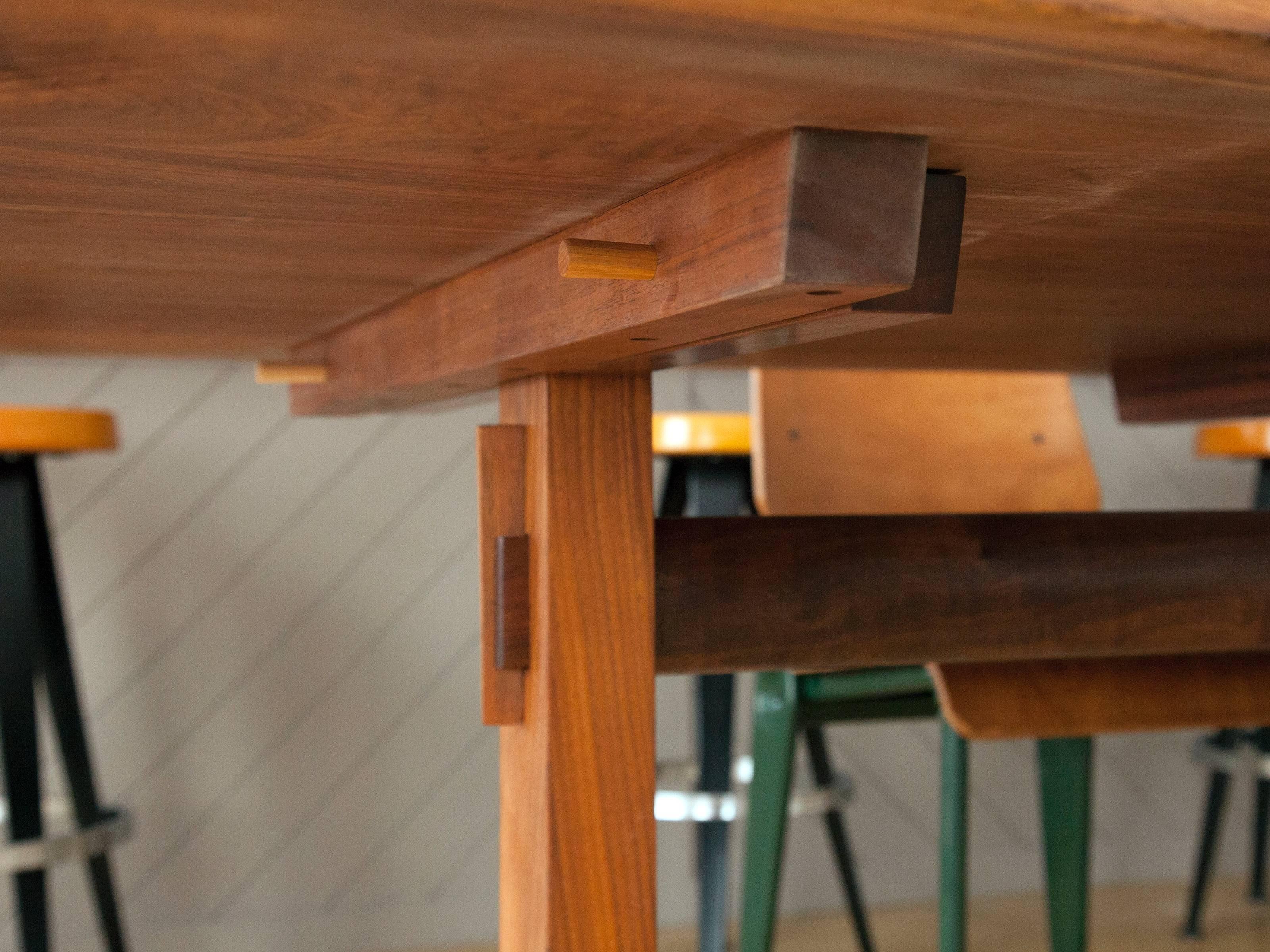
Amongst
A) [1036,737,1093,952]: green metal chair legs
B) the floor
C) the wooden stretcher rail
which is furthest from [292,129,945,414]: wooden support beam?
the floor

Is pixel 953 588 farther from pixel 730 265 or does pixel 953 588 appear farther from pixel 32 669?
pixel 32 669

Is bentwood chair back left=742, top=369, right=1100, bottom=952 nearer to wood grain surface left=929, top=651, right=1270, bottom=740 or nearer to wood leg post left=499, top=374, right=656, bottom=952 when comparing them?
wood grain surface left=929, top=651, right=1270, bottom=740

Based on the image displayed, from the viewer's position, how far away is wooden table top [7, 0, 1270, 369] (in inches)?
12.9

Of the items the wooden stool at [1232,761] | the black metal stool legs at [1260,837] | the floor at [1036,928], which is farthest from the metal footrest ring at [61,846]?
the black metal stool legs at [1260,837]

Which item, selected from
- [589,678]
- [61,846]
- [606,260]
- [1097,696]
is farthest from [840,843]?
[606,260]

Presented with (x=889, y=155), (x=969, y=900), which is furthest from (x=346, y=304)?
(x=969, y=900)

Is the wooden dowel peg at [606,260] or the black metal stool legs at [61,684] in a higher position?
the wooden dowel peg at [606,260]

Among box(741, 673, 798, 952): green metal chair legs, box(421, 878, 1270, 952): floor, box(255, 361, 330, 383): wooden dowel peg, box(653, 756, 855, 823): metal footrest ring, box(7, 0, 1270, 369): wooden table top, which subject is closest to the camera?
box(7, 0, 1270, 369): wooden table top

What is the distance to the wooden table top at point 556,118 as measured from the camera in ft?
1.07

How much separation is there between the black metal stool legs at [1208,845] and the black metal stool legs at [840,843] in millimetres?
586

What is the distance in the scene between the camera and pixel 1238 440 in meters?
1.89

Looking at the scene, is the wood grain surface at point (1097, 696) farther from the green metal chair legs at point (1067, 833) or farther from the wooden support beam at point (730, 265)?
the wooden support beam at point (730, 265)

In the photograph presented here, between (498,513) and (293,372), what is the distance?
391 mm

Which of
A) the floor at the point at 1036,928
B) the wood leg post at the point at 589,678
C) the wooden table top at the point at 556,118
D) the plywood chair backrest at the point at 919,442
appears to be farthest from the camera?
the floor at the point at 1036,928
